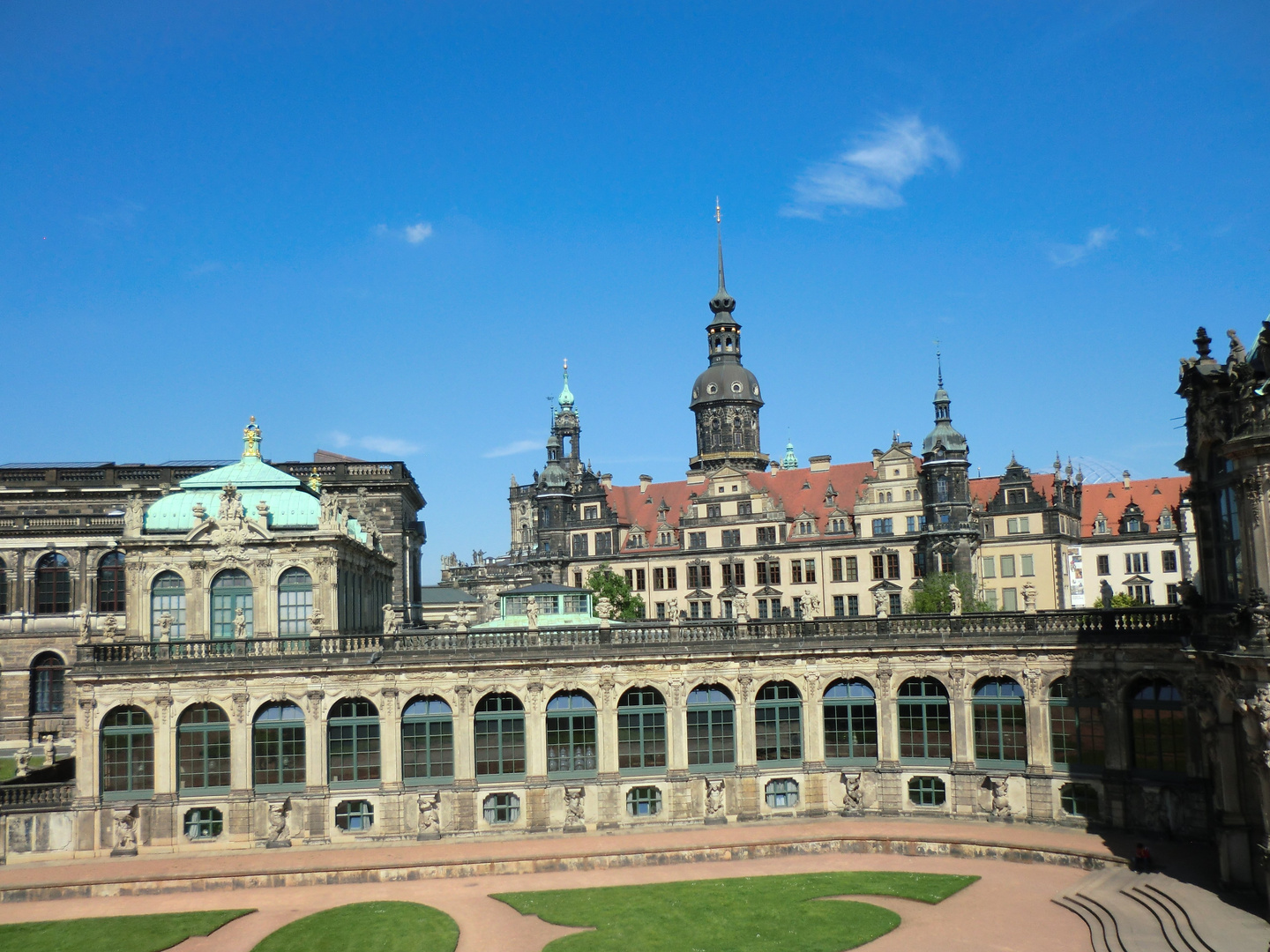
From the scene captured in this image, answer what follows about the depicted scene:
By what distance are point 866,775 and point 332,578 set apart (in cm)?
2438

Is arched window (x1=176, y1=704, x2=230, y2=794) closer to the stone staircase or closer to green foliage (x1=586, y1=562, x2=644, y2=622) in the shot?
the stone staircase

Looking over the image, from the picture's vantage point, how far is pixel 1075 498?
3752 inches

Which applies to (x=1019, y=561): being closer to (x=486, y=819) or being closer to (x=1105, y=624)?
(x=1105, y=624)

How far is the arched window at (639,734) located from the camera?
4266 cm

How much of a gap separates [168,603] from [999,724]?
1395 inches

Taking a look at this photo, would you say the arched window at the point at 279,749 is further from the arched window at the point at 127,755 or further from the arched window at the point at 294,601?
the arched window at the point at 294,601

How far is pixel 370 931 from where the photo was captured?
1230 inches

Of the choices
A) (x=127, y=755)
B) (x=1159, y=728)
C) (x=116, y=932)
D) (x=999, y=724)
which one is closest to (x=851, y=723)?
(x=999, y=724)

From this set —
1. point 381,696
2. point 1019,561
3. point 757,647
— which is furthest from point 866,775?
point 1019,561

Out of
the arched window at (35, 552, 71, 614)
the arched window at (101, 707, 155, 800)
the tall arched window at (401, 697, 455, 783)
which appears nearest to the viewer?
the arched window at (101, 707, 155, 800)

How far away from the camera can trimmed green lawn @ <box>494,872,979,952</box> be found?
97.3 ft

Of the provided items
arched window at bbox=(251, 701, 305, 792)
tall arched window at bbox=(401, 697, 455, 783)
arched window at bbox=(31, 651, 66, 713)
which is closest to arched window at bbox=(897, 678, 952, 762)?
tall arched window at bbox=(401, 697, 455, 783)

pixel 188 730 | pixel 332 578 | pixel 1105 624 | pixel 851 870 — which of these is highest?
pixel 332 578

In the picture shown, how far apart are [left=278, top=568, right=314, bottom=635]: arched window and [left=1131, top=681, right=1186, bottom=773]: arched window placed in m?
34.0
